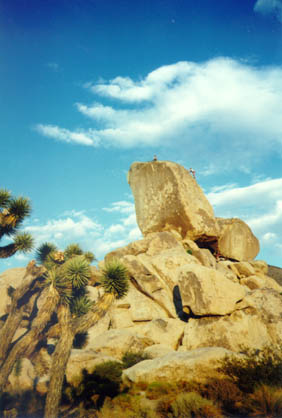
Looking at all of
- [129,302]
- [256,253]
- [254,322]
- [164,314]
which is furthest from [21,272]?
[256,253]

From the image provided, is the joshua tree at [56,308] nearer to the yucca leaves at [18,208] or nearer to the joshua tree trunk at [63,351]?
the joshua tree trunk at [63,351]

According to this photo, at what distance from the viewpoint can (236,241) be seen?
31359mm

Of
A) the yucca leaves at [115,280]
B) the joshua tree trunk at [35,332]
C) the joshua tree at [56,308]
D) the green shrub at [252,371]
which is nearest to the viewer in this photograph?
the green shrub at [252,371]

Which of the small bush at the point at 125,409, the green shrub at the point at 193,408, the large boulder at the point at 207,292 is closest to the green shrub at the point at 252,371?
the green shrub at the point at 193,408

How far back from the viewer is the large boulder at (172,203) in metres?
26.4

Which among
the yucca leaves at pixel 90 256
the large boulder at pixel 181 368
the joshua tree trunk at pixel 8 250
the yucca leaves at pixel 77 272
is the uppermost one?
the yucca leaves at pixel 90 256

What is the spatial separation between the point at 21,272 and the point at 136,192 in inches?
529

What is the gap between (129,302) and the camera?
1692 centimetres

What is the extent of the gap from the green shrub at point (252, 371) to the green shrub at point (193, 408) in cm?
134

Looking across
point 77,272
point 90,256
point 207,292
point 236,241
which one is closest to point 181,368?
point 207,292

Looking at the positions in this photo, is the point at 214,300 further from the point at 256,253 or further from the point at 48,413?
the point at 256,253

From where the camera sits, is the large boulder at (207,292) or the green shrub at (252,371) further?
the large boulder at (207,292)

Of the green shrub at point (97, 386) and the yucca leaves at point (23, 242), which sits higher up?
the yucca leaves at point (23, 242)

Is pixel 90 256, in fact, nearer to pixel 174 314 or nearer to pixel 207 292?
pixel 174 314
